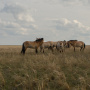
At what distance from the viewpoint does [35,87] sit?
4715 millimetres

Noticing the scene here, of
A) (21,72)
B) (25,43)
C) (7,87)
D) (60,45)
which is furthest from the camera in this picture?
(60,45)

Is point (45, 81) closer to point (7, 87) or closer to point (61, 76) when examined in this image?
point (61, 76)

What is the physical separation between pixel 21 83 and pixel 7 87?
52cm

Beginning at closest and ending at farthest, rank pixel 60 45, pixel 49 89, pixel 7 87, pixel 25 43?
pixel 49 89, pixel 7 87, pixel 25 43, pixel 60 45

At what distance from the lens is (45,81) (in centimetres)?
511

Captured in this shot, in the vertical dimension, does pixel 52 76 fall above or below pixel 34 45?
below

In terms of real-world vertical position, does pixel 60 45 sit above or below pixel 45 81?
above

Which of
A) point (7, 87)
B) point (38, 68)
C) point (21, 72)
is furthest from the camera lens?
point (38, 68)

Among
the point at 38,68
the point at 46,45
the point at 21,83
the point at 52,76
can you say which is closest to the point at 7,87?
the point at 21,83

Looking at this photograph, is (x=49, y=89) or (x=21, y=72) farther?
(x=21, y=72)

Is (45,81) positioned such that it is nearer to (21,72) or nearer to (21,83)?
(21,83)

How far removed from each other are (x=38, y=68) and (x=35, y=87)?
2.29m

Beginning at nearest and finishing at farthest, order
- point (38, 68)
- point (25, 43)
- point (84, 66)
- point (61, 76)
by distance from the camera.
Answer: point (61, 76), point (38, 68), point (84, 66), point (25, 43)

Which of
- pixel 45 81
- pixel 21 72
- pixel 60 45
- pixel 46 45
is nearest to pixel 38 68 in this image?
pixel 21 72
